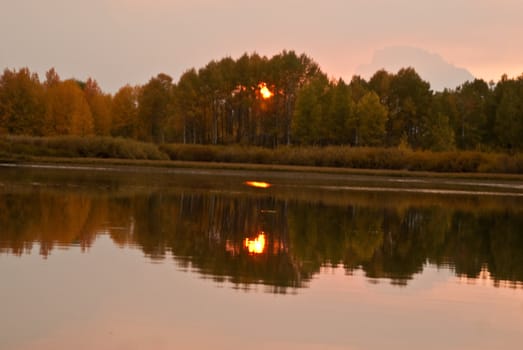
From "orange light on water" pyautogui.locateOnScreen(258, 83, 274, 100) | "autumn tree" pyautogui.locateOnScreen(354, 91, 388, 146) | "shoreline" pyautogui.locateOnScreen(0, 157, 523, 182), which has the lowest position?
"shoreline" pyautogui.locateOnScreen(0, 157, 523, 182)

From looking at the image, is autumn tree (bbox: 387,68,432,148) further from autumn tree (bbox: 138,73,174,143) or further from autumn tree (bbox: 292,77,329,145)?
autumn tree (bbox: 138,73,174,143)

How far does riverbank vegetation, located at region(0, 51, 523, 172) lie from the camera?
74.9 meters

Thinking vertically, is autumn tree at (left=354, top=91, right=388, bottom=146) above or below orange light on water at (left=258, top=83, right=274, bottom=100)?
below

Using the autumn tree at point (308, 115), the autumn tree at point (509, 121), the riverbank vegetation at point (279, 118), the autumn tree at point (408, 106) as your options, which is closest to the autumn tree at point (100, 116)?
the riverbank vegetation at point (279, 118)

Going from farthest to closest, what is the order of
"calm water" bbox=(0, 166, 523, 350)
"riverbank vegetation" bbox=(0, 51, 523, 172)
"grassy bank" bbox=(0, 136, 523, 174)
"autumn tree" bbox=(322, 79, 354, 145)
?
"autumn tree" bbox=(322, 79, 354, 145)
"riverbank vegetation" bbox=(0, 51, 523, 172)
"grassy bank" bbox=(0, 136, 523, 174)
"calm water" bbox=(0, 166, 523, 350)

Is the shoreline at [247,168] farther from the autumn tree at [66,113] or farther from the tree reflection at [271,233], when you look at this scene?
the tree reflection at [271,233]

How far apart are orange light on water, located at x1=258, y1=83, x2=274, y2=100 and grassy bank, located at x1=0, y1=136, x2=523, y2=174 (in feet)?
90.6

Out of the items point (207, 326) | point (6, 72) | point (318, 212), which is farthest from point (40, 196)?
point (6, 72)

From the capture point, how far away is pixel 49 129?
9875 cm

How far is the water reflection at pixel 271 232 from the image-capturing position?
18094 millimetres

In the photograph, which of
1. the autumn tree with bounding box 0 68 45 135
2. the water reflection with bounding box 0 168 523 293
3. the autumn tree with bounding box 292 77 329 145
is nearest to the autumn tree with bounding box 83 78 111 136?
the autumn tree with bounding box 0 68 45 135

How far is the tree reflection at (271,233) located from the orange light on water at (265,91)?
68391 millimetres

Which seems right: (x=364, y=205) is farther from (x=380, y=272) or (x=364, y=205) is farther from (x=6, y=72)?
(x=6, y=72)

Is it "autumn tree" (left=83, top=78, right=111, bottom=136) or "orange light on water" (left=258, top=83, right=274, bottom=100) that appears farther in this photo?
"autumn tree" (left=83, top=78, right=111, bottom=136)
